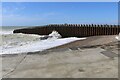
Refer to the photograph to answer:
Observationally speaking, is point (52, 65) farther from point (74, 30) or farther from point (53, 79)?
point (74, 30)

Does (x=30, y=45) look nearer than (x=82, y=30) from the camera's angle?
A: Yes

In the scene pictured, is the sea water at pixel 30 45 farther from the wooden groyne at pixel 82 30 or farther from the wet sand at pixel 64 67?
the wooden groyne at pixel 82 30

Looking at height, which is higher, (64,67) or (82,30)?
(82,30)

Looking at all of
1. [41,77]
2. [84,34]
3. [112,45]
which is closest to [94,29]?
[84,34]

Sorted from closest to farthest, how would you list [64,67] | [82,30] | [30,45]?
[64,67] < [30,45] < [82,30]

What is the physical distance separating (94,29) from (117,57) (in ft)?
83.8

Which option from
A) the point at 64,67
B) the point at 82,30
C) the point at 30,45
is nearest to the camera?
the point at 64,67

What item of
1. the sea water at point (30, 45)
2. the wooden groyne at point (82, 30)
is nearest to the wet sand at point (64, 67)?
the sea water at point (30, 45)

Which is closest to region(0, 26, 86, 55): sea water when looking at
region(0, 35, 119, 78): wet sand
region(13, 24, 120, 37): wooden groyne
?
region(0, 35, 119, 78): wet sand

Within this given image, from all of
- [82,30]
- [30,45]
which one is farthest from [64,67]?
[82,30]

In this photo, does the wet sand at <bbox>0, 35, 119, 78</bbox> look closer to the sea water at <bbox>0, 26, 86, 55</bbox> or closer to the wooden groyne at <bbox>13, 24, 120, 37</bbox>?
the sea water at <bbox>0, 26, 86, 55</bbox>

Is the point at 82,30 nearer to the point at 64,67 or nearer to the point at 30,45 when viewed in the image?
the point at 30,45

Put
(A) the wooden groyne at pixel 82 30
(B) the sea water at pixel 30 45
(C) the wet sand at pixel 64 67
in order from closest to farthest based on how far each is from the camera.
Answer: (C) the wet sand at pixel 64 67 < (B) the sea water at pixel 30 45 < (A) the wooden groyne at pixel 82 30

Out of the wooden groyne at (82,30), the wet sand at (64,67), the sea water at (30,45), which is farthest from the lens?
the wooden groyne at (82,30)
